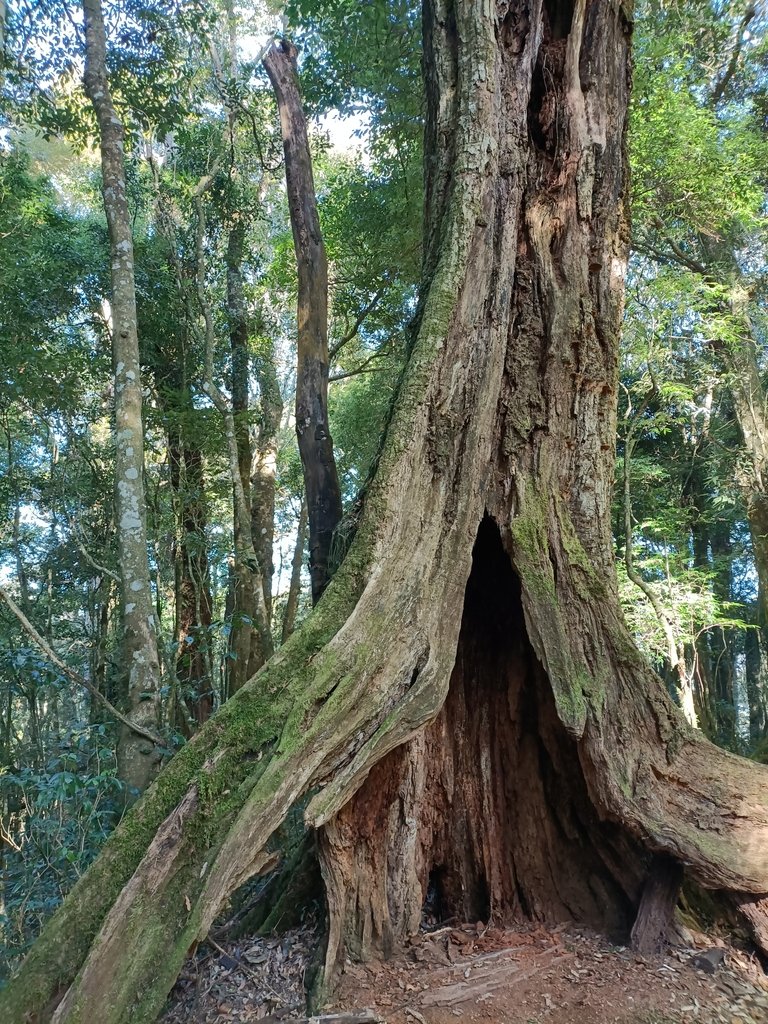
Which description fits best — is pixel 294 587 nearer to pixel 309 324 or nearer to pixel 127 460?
pixel 127 460

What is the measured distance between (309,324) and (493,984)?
152 inches

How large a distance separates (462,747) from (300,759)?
4.44ft

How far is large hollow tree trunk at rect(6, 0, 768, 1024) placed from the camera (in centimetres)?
228

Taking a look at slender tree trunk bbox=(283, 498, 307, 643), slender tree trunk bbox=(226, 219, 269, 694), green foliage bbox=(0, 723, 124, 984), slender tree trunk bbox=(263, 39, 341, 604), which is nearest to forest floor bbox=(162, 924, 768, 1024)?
green foliage bbox=(0, 723, 124, 984)

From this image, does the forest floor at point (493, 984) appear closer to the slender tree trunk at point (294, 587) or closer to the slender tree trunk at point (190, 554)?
the slender tree trunk at point (190, 554)

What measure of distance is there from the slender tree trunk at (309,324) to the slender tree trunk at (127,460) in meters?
1.31

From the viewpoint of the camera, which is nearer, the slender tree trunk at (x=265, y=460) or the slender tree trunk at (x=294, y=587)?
the slender tree trunk at (x=265, y=460)

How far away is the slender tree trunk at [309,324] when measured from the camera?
4.16m

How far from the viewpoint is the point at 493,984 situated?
8.71 feet

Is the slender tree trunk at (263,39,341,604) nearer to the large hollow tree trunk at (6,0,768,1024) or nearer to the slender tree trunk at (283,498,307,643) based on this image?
the large hollow tree trunk at (6,0,768,1024)

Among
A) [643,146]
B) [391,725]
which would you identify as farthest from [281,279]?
[391,725]

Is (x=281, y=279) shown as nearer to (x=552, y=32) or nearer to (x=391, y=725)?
(x=552, y=32)

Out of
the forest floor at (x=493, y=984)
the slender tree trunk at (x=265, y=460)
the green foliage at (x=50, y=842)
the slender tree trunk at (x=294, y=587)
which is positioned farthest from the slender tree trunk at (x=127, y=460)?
the slender tree trunk at (x=294, y=587)

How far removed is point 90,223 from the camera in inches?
364
